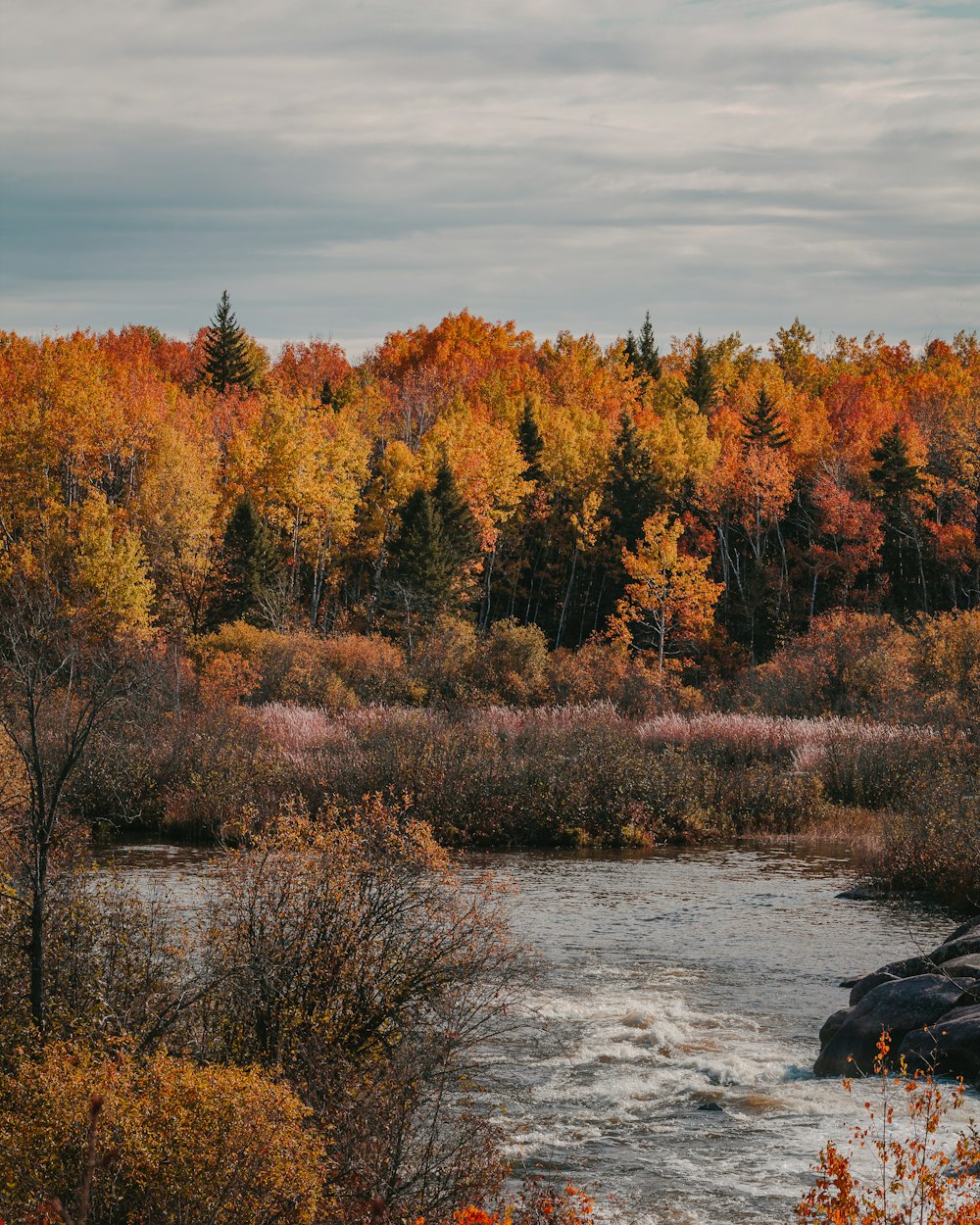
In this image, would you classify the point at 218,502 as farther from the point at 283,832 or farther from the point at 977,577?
the point at 283,832

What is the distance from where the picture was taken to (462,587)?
2635 inches

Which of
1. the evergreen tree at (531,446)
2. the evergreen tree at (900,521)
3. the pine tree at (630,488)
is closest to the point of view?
the evergreen tree at (900,521)

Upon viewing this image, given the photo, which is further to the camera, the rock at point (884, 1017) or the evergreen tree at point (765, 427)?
the evergreen tree at point (765, 427)

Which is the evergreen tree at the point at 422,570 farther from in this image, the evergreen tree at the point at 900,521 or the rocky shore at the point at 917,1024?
the rocky shore at the point at 917,1024

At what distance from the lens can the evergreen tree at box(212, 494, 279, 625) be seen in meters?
61.8

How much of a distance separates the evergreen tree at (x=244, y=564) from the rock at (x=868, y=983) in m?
47.2

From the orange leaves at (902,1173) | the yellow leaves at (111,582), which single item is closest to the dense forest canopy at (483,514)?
the yellow leaves at (111,582)

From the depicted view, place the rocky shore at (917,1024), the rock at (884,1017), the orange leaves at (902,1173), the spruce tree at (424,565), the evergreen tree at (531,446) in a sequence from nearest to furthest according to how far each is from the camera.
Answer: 1. the orange leaves at (902,1173)
2. the rocky shore at (917,1024)
3. the rock at (884,1017)
4. the spruce tree at (424,565)
5. the evergreen tree at (531,446)

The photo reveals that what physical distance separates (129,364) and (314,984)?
303ft

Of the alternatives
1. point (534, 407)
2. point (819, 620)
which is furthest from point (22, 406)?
point (819, 620)

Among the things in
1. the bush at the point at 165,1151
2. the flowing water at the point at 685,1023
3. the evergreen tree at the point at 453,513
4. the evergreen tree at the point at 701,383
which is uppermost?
the evergreen tree at the point at 701,383

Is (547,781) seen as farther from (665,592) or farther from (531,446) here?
(531,446)

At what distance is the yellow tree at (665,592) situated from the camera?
67.6 m

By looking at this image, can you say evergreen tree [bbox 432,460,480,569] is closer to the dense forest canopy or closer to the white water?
the dense forest canopy
